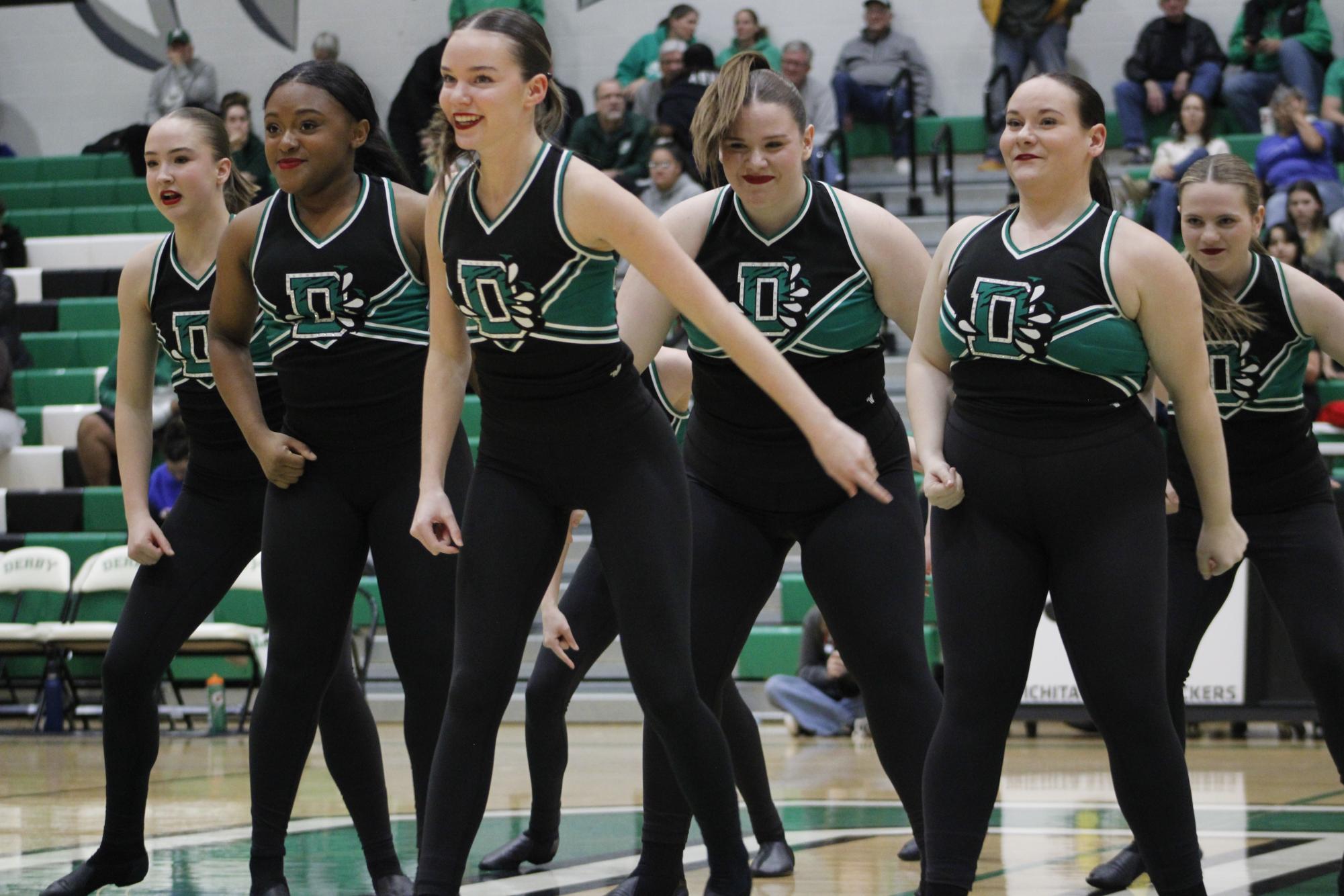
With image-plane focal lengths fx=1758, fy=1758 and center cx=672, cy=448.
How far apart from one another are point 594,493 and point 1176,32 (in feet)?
35.0

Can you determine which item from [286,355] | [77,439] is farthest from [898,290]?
[77,439]

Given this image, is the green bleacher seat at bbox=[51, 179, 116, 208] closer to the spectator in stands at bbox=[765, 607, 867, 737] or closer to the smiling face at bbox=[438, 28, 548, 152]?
the spectator in stands at bbox=[765, 607, 867, 737]

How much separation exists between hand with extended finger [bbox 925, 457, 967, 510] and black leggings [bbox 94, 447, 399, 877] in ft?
4.79

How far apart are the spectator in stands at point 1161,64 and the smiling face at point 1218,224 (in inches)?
345

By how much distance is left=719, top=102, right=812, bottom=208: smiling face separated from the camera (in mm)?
3699

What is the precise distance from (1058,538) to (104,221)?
11683 mm

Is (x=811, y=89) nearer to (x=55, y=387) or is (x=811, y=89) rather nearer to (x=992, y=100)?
(x=992, y=100)

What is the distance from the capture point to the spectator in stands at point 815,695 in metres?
8.65

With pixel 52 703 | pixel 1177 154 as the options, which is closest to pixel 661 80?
A: pixel 1177 154

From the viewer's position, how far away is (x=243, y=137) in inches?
528

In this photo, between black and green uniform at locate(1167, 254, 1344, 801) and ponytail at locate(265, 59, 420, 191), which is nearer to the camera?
ponytail at locate(265, 59, 420, 191)

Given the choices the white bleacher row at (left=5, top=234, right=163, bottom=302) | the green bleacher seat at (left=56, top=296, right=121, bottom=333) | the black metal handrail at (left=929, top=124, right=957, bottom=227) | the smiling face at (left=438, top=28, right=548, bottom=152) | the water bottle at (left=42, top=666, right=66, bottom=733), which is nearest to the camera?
the smiling face at (left=438, top=28, right=548, bottom=152)

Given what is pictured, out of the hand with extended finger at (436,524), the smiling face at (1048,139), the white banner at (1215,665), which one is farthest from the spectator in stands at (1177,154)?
the hand with extended finger at (436,524)

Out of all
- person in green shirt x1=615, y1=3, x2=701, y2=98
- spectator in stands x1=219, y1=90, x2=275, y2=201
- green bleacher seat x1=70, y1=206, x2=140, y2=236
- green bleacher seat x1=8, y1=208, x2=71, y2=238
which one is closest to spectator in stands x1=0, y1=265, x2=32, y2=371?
green bleacher seat x1=70, y1=206, x2=140, y2=236
